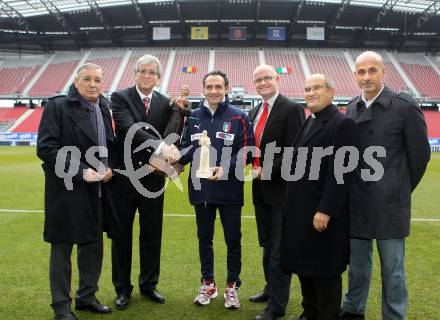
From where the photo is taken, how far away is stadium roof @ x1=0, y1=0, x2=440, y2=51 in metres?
33.8

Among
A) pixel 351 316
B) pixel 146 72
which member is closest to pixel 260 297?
pixel 351 316

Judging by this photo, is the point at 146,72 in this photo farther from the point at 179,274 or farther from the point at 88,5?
the point at 88,5

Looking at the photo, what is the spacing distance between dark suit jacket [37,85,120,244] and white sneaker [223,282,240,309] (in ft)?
4.19

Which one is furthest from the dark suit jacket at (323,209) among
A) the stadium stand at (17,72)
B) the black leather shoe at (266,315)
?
the stadium stand at (17,72)

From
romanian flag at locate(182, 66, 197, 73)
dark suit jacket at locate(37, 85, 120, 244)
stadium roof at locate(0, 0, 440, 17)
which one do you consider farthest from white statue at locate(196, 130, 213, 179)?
romanian flag at locate(182, 66, 197, 73)

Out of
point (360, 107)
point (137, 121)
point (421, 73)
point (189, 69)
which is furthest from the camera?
point (421, 73)

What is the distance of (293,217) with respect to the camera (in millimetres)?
2926

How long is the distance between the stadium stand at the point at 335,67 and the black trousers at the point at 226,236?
121 feet

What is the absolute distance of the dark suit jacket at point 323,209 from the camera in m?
2.74

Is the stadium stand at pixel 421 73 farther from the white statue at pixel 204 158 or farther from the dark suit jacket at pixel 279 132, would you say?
the white statue at pixel 204 158

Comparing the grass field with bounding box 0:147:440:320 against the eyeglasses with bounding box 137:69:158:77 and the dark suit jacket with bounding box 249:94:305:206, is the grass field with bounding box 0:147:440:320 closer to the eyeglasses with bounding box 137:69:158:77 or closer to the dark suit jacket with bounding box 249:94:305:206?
the dark suit jacket with bounding box 249:94:305:206

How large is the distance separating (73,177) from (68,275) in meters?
0.85

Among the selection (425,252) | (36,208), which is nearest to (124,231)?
(425,252)

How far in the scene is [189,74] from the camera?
134ft
